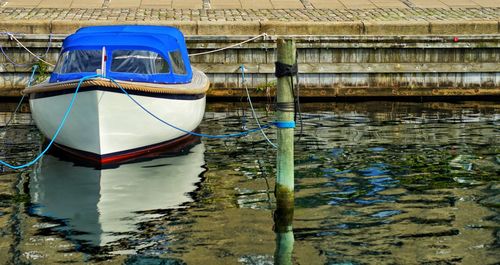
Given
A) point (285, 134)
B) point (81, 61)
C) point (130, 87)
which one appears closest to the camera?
point (285, 134)

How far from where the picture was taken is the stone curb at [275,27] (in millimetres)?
24812

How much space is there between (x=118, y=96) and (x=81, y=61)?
1.63 metres

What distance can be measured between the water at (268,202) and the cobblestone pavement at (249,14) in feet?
20.1

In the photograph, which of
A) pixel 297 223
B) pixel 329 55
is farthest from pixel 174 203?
pixel 329 55

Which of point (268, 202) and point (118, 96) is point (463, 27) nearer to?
point (118, 96)

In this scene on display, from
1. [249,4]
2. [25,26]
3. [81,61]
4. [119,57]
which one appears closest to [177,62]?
[119,57]

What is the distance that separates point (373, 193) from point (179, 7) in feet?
47.9

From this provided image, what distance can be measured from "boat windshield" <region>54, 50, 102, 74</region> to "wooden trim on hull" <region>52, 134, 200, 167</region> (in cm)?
136

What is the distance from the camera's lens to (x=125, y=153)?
1739cm

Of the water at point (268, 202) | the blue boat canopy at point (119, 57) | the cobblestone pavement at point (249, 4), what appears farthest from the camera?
the cobblestone pavement at point (249, 4)

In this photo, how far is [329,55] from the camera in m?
25.2

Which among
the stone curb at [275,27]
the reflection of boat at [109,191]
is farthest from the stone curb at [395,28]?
the reflection of boat at [109,191]

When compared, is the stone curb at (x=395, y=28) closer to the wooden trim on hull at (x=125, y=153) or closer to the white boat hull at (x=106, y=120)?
the wooden trim on hull at (x=125, y=153)

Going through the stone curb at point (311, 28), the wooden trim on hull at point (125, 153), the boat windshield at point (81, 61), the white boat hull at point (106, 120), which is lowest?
the wooden trim on hull at point (125, 153)
